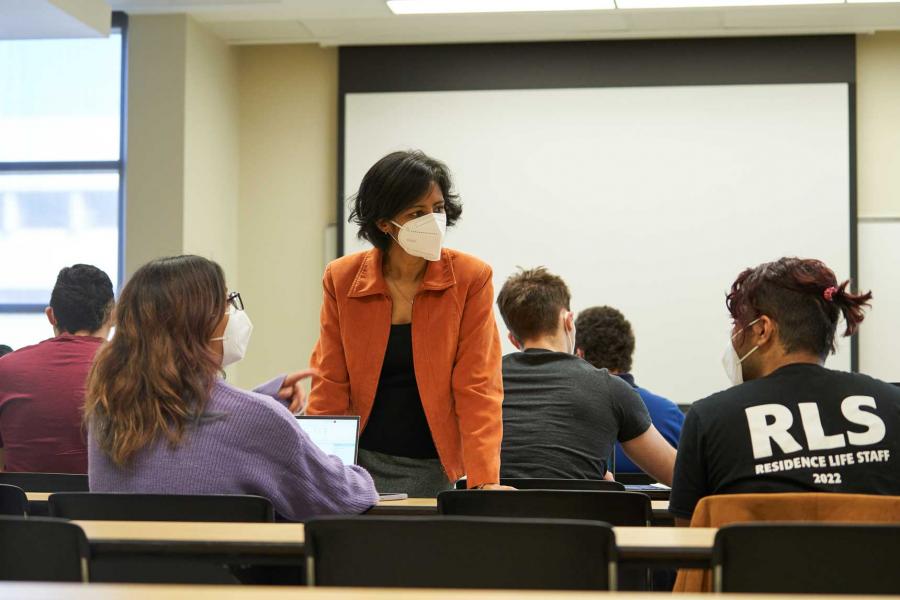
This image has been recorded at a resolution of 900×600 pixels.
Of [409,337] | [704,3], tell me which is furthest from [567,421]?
[704,3]

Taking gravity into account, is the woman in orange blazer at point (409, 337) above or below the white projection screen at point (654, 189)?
below

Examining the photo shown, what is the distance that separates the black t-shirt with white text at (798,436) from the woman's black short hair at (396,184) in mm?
1022

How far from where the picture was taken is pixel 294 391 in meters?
2.46

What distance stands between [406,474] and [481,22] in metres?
3.98

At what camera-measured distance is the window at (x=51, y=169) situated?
20.9 ft

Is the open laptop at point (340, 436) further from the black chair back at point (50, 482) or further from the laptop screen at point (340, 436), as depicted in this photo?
the black chair back at point (50, 482)

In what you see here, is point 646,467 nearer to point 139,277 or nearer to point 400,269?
point 400,269

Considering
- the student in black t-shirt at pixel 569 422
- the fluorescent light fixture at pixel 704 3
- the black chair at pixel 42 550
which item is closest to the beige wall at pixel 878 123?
the fluorescent light fixture at pixel 704 3

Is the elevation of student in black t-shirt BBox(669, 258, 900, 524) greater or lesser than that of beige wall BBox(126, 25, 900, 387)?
lesser

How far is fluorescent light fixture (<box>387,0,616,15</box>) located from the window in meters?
1.79

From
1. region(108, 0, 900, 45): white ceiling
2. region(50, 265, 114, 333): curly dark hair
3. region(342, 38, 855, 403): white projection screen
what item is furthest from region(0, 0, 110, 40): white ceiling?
region(50, 265, 114, 333): curly dark hair

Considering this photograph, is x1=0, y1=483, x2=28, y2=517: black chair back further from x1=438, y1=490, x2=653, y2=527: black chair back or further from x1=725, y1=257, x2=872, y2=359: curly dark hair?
x1=725, y1=257, x2=872, y2=359: curly dark hair

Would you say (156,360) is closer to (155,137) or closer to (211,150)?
(155,137)

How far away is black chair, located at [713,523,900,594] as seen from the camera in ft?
4.90
